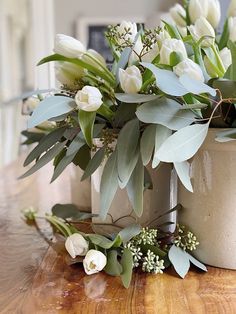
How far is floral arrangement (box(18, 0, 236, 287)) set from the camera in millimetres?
559

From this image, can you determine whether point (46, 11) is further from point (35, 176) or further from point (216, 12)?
point (216, 12)

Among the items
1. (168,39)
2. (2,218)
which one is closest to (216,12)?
(168,39)

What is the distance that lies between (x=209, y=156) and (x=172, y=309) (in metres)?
0.21

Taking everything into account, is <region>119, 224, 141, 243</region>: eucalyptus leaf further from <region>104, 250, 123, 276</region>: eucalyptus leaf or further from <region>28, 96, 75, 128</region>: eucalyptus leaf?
<region>28, 96, 75, 128</region>: eucalyptus leaf

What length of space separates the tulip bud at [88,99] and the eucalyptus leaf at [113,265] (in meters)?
0.21

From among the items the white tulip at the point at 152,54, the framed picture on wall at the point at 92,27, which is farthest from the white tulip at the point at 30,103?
the framed picture on wall at the point at 92,27

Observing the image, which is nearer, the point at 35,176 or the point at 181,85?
the point at 181,85

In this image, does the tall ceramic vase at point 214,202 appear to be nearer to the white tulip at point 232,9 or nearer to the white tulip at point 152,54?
the white tulip at point 152,54

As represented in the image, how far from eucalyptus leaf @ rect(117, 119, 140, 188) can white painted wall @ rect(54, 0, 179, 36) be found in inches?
101

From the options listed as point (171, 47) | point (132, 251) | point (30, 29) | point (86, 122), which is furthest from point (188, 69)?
point (30, 29)

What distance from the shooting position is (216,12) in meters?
0.76

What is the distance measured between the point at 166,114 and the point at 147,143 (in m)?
0.04

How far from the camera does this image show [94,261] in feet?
2.01

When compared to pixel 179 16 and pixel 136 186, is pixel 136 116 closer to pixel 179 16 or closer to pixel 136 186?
pixel 136 186
